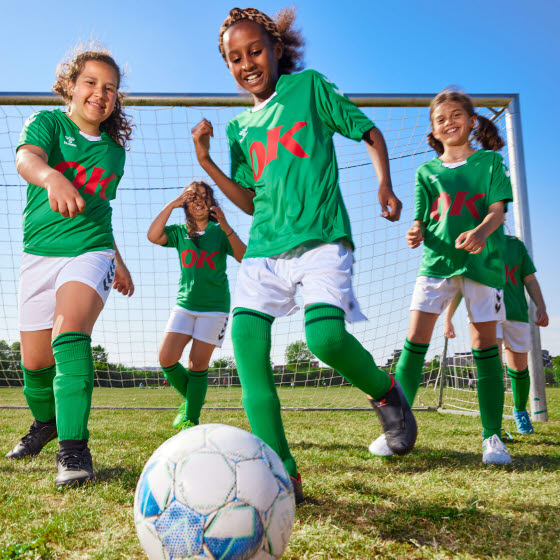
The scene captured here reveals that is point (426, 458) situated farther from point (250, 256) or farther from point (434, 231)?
point (250, 256)

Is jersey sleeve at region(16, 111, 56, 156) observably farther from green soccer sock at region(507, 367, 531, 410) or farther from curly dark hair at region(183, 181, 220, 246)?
green soccer sock at region(507, 367, 531, 410)

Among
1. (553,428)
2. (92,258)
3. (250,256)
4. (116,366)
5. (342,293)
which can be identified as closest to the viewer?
(342,293)

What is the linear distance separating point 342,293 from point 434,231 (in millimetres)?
1530

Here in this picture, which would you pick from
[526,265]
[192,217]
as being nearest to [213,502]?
[192,217]

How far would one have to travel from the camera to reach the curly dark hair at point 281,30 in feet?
7.40

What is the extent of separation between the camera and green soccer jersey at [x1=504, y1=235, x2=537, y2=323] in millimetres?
4695

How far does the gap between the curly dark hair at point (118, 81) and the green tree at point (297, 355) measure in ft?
14.6

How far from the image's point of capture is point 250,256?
206 cm

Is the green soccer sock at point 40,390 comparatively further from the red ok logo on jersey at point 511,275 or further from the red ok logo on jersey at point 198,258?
the red ok logo on jersey at point 511,275

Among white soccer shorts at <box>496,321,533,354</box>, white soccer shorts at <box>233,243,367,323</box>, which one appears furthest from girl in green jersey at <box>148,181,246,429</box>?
white soccer shorts at <box>496,321,533,354</box>

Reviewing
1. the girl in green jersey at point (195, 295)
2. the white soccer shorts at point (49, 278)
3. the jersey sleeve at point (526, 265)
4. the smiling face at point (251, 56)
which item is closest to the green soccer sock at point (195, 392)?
the girl in green jersey at point (195, 295)

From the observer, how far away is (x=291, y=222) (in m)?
1.98

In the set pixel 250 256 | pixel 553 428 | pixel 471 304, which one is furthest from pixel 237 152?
pixel 553 428

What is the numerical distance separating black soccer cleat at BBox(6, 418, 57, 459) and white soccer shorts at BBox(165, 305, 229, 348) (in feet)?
4.83
